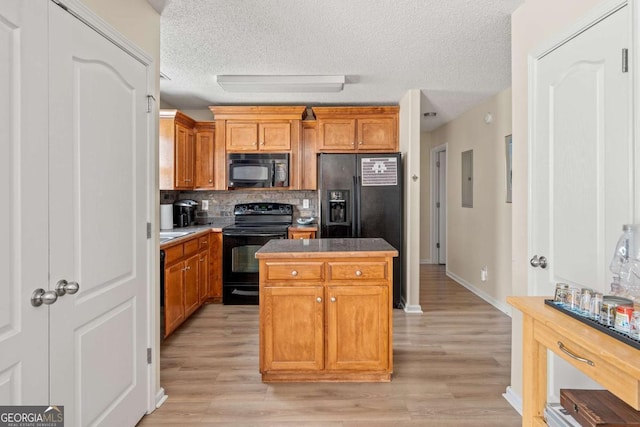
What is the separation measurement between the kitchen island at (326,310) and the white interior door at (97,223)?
29.5 inches

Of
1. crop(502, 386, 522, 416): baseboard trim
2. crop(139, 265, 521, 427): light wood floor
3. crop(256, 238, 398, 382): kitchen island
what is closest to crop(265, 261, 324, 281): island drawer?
crop(256, 238, 398, 382): kitchen island

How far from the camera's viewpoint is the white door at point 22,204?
1.09m

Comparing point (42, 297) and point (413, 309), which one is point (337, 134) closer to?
point (413, 309)

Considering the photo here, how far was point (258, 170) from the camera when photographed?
13.7 ft

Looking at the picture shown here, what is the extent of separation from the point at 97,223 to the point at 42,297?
408 mm

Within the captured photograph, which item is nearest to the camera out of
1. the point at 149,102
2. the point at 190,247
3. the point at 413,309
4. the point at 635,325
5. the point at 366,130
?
the point at 635,325

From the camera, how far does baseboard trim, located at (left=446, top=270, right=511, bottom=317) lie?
3.67 meters

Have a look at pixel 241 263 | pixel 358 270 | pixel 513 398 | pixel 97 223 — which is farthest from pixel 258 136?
pixel 513 398

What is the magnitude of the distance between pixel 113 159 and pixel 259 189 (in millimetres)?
2833

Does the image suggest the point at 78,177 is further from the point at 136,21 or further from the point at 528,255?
the point at 528,255

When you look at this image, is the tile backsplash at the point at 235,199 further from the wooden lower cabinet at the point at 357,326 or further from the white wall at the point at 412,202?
the wooden lower cabinet at the point at 357,326

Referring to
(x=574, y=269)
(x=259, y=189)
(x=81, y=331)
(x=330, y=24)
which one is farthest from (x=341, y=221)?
(x=81, y=331)

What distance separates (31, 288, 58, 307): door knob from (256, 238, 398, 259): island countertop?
41.8 inches

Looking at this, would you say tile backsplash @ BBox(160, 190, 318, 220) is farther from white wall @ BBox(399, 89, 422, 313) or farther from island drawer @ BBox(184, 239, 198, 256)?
white wall @ BBox(399, 89, 422, 313)
